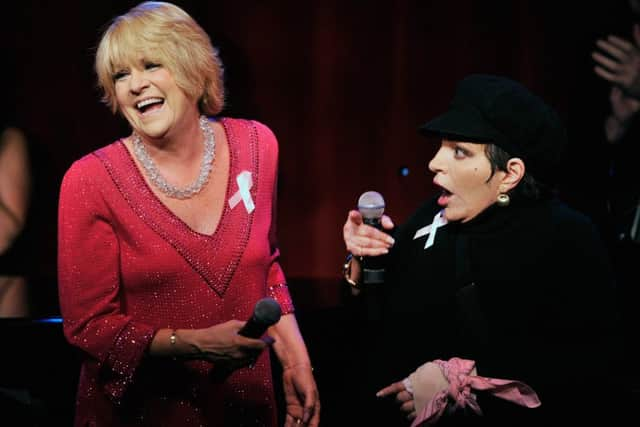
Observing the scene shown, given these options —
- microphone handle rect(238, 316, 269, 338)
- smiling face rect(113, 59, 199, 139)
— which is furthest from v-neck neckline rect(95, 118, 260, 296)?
microphone handle rect(238, 316, 269, 338)

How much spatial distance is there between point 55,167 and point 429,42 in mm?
1755

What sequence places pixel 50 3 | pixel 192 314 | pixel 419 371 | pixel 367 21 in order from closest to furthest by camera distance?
pixel 192 314, pixel 419 371, pixel 50 3, pixel 367 21

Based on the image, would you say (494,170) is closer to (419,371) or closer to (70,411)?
(419,371)

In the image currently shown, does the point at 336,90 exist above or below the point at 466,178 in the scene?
above

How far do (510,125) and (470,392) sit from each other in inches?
29.1

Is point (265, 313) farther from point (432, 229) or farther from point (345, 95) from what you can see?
point (345, 95)

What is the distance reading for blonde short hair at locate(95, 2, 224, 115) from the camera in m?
1.92

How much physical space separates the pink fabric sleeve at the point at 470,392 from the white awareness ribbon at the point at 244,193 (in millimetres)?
732

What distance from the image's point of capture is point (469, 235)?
219cm

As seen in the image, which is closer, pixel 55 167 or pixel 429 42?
pixel 55 167

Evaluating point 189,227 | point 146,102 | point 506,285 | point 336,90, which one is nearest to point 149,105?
point 146,102

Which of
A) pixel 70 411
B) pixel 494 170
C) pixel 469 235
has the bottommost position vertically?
pixel 70 411

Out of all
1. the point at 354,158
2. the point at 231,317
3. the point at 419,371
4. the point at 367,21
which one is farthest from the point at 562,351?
the point at 367,21

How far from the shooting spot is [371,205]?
1.88 m
